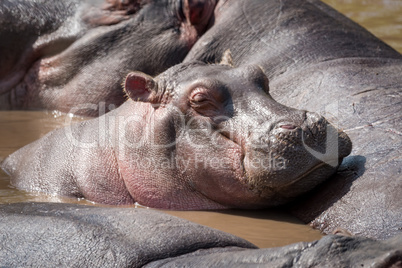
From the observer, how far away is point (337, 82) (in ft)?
15.1

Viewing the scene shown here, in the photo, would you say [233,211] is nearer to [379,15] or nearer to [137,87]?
[137,87]

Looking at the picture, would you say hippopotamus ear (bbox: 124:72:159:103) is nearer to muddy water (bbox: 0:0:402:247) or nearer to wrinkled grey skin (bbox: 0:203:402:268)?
muddy water (bbox: 0:0:402:247)

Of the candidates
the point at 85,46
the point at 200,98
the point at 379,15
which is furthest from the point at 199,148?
the point at 379,15

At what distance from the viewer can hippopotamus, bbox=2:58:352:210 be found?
376 centimetres

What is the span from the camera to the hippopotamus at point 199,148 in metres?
3.76

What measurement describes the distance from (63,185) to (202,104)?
41.0 inches

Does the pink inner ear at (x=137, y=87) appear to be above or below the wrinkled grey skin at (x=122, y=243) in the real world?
above

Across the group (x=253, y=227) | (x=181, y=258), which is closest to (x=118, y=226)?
(x=181, y=258)

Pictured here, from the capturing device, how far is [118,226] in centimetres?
302

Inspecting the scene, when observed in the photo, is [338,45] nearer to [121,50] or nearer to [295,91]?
[295,91]

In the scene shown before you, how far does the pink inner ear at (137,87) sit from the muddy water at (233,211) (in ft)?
2.16

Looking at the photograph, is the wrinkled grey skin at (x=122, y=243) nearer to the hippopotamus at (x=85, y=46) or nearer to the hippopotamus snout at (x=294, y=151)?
the hippopotamus snout at (x=294, y=151)

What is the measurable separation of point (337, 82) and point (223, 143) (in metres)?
1.03

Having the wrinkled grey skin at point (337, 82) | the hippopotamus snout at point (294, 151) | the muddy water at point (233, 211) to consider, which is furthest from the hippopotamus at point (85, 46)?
the hippopotamus snout at point (294, 151)
